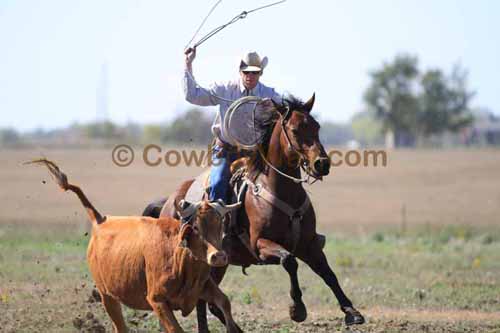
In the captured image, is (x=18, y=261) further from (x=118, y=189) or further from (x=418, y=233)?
(x=118, y=189)

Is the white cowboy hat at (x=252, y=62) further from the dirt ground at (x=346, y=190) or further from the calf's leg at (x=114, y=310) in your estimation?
the dirt ground at (x=346, y=190)

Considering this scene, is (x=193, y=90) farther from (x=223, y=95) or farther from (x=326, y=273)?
(x=326, y=273)

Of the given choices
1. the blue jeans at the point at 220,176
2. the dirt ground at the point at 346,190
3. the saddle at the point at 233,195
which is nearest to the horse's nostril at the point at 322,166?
the saddle at the point at 233,195

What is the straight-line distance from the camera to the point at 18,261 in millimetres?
19109

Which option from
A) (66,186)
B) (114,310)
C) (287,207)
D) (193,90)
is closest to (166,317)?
(114,310)

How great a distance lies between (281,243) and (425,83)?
97.3m

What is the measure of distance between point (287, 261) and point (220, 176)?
1.47 m

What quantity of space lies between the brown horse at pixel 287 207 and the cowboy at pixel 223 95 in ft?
1.13

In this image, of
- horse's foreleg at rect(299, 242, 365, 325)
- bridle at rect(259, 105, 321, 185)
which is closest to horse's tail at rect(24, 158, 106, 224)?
bridle at rect(259, 105, 321, 185)

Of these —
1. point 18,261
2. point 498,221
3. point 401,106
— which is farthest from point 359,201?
point 401,106

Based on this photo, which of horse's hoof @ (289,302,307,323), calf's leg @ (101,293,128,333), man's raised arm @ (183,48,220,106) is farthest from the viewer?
man's raised arm @ (183,48,220,106)

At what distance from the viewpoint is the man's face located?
11250 mm

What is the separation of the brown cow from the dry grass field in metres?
2.17

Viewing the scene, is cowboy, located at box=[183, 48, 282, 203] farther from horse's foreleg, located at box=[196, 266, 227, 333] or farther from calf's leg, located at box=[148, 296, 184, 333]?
calf's leg, located at box=[148, 296, 184, 333]
